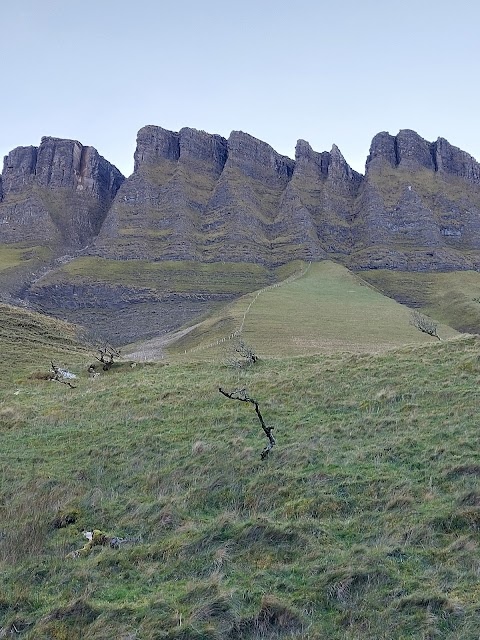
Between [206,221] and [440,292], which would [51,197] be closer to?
[206,221]

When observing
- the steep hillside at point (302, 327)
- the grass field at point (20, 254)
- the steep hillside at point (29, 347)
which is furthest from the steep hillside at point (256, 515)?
the grass field at point (20, 254)

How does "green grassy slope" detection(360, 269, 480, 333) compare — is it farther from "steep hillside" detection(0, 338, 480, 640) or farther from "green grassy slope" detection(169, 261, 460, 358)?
"steep hillside" detection(0, 338, 480, 640)

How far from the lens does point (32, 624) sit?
9.01m

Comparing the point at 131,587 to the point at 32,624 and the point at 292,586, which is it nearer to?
the point at 32,624

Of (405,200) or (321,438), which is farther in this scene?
(405,200)

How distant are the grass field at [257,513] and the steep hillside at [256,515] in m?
0.04

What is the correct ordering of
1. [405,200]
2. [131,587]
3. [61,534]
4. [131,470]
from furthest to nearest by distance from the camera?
[405,200], [131,470], [61,534], [131,587]

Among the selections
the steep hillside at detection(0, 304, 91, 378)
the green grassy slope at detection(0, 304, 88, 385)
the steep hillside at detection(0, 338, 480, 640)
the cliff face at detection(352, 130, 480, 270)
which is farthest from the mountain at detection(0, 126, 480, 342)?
the steep hillside at detection(0, 338, 480, 640)

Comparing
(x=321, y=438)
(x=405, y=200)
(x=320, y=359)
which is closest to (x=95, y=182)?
(x=405, y=200)

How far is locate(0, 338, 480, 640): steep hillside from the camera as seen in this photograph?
872cm

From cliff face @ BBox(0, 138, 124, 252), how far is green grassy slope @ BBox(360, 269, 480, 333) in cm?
10465

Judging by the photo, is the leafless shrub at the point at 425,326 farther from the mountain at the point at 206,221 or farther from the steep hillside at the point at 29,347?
the mountain at the point at 206,221

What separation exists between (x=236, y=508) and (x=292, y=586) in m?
3.52

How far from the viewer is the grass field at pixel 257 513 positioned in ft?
28.6
